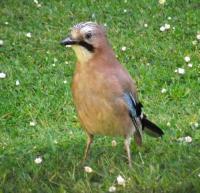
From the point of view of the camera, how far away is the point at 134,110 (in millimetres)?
6121

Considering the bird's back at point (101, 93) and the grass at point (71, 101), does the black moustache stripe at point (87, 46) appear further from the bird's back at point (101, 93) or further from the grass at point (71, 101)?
the grass at point (71, 101)

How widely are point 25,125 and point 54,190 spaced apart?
1991mm

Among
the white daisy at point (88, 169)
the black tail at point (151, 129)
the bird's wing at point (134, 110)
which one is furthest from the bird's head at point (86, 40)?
the black tail at point (151, 129)

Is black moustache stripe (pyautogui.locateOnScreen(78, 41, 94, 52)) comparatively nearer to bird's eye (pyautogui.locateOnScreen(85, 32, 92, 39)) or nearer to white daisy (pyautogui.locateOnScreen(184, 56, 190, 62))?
bird's eye (pyautogui.locateOnScreen(85, 32, 92, 39))

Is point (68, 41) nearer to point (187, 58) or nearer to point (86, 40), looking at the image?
point (86, 40)

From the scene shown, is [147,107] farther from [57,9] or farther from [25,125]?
[57,9]

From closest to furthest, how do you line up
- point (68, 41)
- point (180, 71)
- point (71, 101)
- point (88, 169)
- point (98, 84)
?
point (68, 41) < point (98, 84) < point (88, 169) < point (71, 101) < point (180, 71)

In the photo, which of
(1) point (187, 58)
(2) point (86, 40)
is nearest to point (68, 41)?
(2) point (86, 40)

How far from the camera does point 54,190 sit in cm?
592

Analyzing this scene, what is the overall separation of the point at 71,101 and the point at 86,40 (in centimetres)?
257

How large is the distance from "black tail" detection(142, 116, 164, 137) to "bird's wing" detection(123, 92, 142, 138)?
0.21m

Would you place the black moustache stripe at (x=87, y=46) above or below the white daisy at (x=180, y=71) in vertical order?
above

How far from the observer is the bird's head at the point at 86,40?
5.72 m

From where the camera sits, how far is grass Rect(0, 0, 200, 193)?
6031mm
